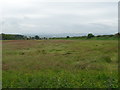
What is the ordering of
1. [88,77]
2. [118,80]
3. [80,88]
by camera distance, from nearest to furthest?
[80,88], [118,80], [88,77]

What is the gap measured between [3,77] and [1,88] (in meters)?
0.81

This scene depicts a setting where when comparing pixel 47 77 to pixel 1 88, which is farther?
pixel 47 77

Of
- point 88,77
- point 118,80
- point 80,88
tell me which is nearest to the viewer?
point 80,88

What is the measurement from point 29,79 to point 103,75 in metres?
2.26

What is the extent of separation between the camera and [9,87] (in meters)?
5.37

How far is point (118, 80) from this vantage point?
222 inches

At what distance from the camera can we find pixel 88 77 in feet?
19.9

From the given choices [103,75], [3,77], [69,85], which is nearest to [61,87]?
[69,85]

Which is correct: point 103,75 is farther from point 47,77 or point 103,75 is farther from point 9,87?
point 9,87

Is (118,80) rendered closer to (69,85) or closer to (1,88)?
(69,85)

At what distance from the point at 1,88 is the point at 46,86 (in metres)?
1.22

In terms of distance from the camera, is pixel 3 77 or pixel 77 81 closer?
pixel 77 81

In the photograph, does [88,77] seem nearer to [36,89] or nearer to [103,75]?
[103,75]

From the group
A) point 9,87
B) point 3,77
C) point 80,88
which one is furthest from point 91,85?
point 3,77
